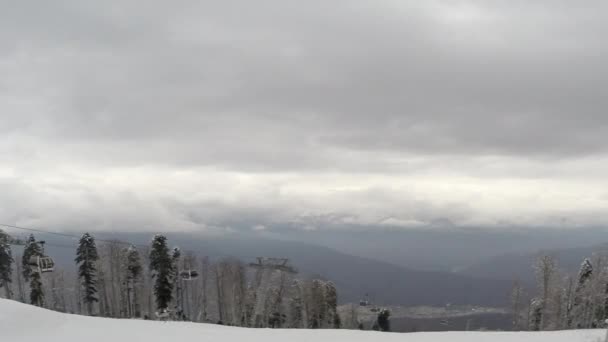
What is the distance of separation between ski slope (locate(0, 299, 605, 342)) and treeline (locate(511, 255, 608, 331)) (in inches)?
1511

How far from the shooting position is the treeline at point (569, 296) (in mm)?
59031

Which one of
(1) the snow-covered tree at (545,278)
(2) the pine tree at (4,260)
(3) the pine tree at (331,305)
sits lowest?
(3) the pine tree at (331,305)

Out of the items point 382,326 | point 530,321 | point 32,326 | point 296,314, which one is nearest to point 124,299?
point 296,314

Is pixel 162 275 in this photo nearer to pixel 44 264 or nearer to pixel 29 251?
pixel 29 251

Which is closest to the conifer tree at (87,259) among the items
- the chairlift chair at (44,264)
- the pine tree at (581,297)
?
the chairlift chair at (44,264)

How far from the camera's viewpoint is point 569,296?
63.5 metres

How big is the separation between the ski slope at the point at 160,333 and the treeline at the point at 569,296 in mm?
38389

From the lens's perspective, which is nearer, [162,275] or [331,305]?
[162,275]

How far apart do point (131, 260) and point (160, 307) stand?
942 centimetres

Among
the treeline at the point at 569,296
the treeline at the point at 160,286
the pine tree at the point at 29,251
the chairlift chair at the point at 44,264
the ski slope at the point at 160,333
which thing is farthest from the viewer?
the pine tree at the point at 29,251

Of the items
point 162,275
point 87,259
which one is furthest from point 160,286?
point 87,259

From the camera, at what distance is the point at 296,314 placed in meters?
80.6

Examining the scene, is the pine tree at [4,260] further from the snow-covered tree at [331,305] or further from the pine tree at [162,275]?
the snow-covered tree at [331,305]

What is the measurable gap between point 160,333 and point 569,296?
58224 mm
